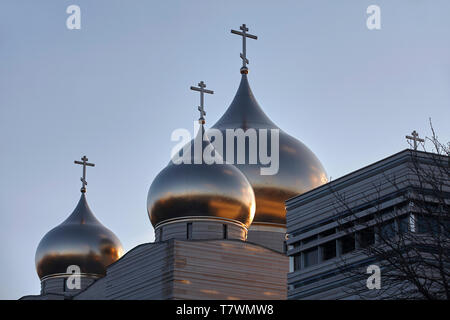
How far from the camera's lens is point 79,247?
4131 cm

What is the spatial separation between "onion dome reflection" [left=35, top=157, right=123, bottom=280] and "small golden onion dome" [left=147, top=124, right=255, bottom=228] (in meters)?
7.19

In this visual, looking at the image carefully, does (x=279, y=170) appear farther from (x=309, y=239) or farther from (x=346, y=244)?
(x=346, y=244)

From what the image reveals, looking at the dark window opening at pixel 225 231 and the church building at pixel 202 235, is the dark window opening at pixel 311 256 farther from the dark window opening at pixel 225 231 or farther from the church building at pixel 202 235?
the dark window opening at pixel 225 231

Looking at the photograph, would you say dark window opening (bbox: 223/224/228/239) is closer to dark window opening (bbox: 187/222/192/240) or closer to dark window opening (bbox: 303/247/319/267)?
dark window opening (bbox: 187/222/192/240)

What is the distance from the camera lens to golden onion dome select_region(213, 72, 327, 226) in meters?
39.3

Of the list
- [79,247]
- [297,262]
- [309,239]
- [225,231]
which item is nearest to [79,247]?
[79,247]

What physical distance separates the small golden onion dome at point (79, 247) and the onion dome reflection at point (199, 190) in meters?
7.03

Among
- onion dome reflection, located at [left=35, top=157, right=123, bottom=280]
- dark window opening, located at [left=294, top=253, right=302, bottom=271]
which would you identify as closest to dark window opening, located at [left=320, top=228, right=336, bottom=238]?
dark window opening, located at [left=294, top=253, right=302, bottom=271]

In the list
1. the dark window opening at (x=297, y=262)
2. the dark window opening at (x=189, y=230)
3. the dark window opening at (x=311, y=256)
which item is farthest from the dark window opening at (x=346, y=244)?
the dark window opening at (x=189, y=230)

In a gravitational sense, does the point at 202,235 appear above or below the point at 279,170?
below

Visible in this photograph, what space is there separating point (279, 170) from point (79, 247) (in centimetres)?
878

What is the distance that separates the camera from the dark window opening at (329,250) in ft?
90.1
